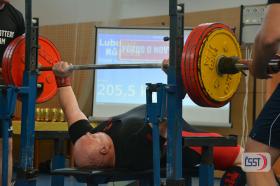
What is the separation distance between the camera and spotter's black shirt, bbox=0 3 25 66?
3.32 m

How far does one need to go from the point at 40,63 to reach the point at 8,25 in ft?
1.16

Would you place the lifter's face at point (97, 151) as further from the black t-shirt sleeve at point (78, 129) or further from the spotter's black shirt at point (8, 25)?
the spotter's black shirt at point (8, 25)

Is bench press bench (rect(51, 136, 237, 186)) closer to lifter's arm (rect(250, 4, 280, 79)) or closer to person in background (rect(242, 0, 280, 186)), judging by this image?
person in background (rect(242, 0, 280, 186))

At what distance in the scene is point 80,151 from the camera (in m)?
2.53

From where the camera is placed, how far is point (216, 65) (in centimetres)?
227

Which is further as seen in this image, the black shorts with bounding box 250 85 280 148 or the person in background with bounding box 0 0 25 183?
the person in background with bounding box 0 0 25 183

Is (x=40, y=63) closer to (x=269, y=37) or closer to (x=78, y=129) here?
(x=78, y=129)

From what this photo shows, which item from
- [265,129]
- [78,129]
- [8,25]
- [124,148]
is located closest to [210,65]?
[265,129]

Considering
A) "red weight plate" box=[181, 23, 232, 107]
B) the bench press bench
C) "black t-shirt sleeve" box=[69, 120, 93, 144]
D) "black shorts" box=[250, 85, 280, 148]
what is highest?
"red weight plate" box=[181, 23, 232, 107]

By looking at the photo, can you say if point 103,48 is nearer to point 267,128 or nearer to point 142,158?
point 142,158

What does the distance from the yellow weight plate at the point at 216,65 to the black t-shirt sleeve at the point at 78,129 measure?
76 cm

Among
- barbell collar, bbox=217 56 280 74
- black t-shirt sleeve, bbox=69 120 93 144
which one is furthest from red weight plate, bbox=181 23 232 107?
black t-shirt sleeve, bbox=69 120 93 144

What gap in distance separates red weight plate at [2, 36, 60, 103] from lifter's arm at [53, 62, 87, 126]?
166mm

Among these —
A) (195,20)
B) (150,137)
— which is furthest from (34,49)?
(195,20)
